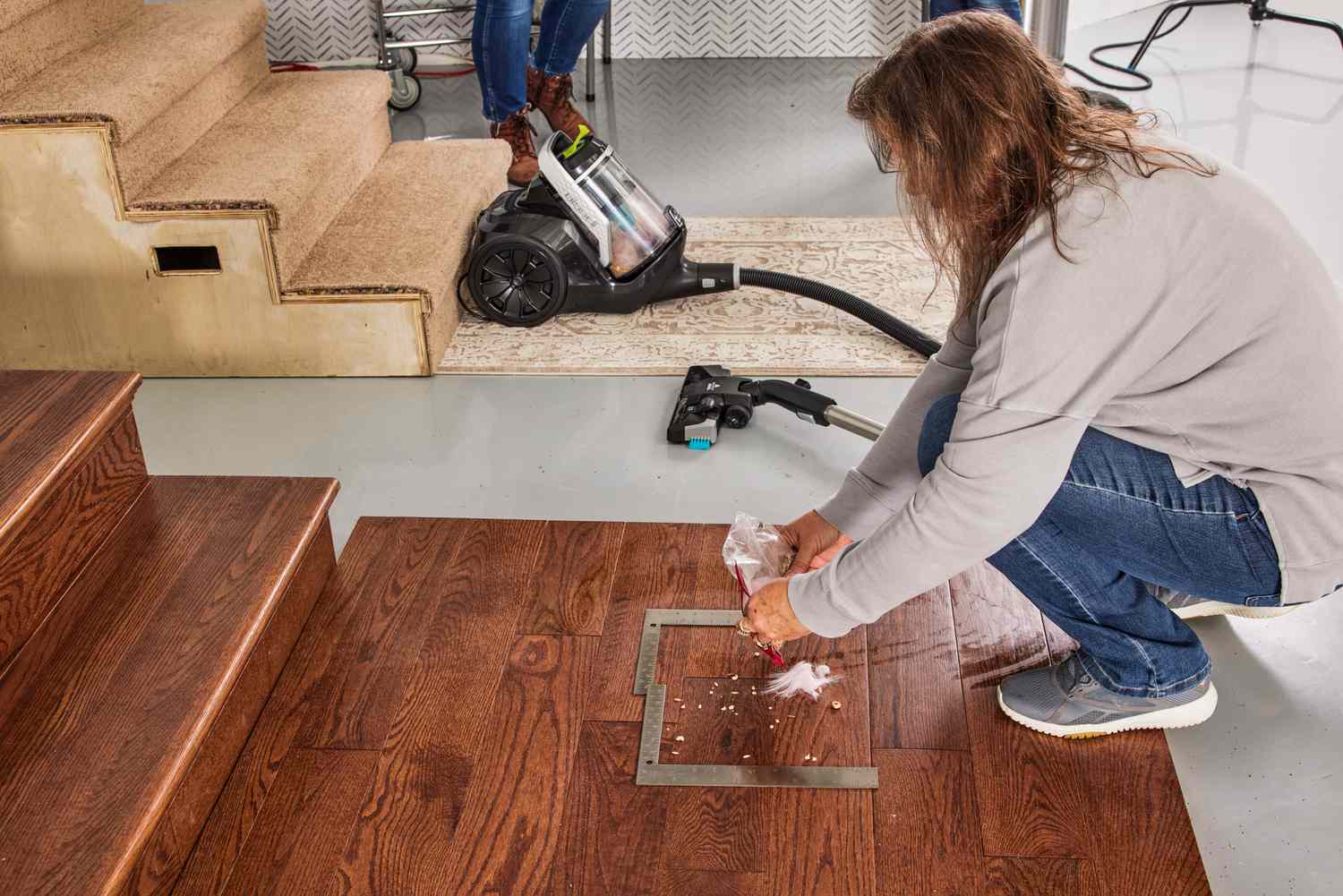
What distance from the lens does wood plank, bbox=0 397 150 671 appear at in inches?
59.6

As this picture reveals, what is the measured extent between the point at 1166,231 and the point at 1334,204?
2.53 metres

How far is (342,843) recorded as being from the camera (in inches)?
57.9

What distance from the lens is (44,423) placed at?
5.50 feet

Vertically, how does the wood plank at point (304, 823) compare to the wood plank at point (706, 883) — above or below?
above

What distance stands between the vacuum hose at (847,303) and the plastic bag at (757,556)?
980 mm

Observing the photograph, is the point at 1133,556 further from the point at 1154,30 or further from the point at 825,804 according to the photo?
the point at 1154,30

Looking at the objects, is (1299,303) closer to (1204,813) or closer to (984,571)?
(1204,813)

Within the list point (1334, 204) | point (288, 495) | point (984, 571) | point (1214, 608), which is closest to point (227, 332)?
point (288, 495)

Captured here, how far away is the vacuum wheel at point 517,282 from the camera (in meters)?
2.70

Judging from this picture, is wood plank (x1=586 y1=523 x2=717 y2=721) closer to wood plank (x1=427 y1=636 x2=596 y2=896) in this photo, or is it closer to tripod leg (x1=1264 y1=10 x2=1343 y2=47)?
wood plank (x1=427 y1=636 x2=596 y2=896)

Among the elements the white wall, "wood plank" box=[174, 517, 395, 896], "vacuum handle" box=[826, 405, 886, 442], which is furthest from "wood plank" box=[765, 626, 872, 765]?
the white wall

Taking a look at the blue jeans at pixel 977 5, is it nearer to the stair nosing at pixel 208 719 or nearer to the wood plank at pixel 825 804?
the wood plank at pixel 825 804

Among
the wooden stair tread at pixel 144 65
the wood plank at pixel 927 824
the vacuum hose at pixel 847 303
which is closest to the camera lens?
the wood plank at pixel 927 824

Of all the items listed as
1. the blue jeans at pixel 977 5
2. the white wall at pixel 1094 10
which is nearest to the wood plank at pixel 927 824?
the blue jeans at pixel 977 5
